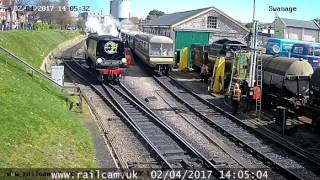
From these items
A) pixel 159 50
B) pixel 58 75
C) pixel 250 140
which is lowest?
pixel 250 140

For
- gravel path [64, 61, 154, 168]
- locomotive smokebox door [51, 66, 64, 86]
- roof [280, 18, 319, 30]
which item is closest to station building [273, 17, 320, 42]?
roof [280, 18, 319, 30]

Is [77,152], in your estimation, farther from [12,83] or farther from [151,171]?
[12,83]

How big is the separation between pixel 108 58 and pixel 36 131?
52.2ft

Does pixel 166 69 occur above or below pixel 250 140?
above

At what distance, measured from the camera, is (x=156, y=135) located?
636 inches

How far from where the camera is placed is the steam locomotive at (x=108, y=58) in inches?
1076

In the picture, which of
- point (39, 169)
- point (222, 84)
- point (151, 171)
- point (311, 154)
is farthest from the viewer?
point (222, 84)

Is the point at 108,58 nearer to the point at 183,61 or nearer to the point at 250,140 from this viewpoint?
the point at 183,61

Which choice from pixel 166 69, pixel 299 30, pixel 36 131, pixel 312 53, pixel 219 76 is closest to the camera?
pixel 36 131

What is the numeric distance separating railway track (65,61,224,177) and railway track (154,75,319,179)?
1.90 metres

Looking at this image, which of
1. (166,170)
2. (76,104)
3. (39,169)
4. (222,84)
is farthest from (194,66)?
(39,169)

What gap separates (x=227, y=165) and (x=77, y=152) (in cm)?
453

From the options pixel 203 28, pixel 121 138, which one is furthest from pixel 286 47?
pixel 121 138

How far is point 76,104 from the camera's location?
19.8 m
